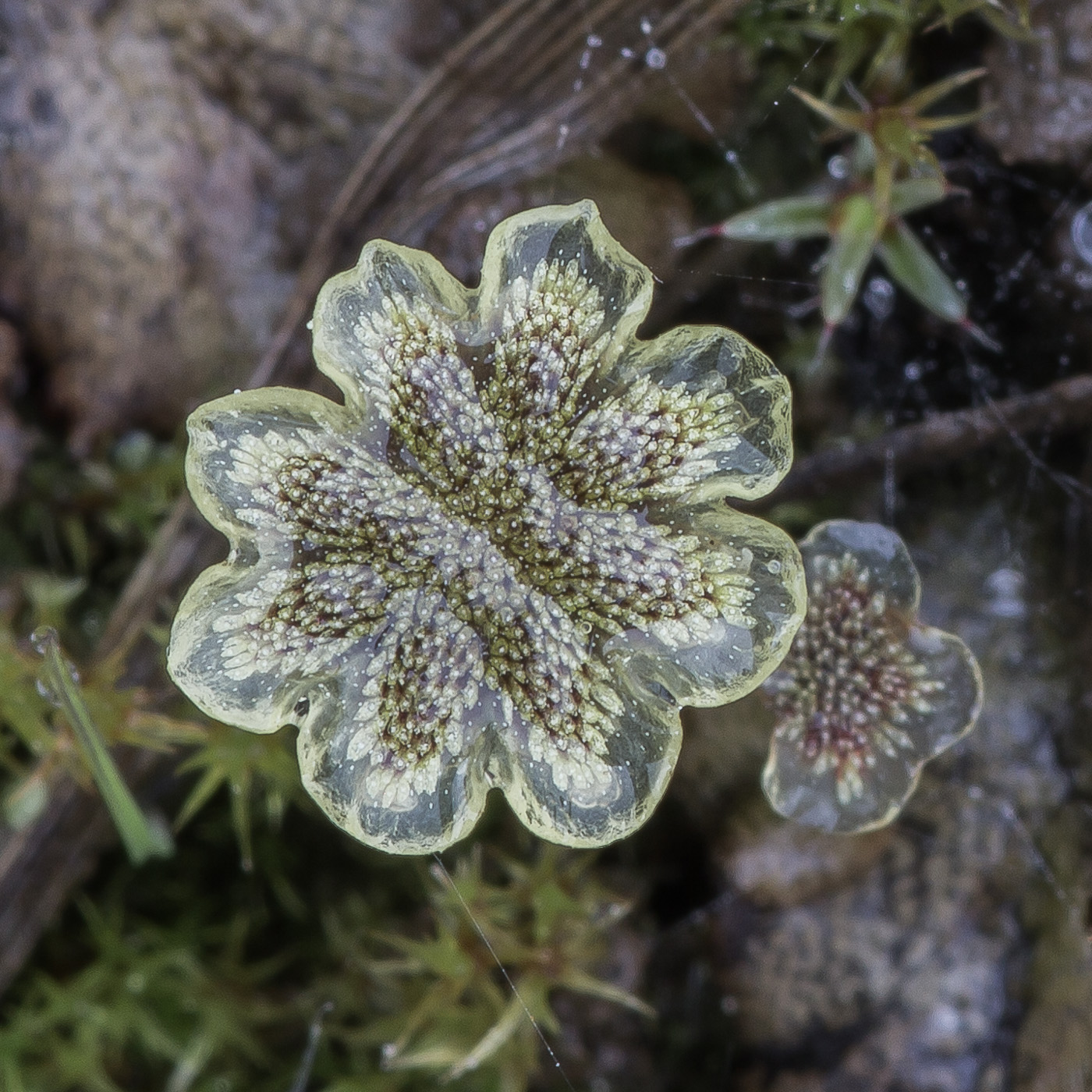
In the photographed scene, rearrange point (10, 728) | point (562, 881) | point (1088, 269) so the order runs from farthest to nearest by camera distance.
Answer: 1. point (10, 728)
2. point (562, 881)
3. point (1088, 269)

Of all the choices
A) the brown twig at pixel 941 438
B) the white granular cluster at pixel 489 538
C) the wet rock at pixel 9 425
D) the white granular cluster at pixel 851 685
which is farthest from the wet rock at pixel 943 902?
the wet rock at pixel 9 425

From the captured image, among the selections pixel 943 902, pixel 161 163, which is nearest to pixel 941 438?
pixel 943 902

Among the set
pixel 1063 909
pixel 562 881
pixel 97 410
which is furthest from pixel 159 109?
pixel 1063 909

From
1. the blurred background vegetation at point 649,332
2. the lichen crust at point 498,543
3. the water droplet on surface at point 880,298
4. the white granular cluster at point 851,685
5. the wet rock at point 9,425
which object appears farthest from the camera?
the wet rock at point 9,425

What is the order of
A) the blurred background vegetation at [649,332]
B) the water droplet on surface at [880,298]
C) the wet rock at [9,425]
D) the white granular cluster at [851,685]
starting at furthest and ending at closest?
the wet rock at [9,425] → the water droplet on surface at [880,298] → the blurred background vegetation at [649,332] → the white granular cluster at [851,685]

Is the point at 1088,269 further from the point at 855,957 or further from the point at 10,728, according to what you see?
the point at 10,728

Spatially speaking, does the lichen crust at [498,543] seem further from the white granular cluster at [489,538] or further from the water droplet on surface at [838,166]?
the water droplet on surface at [838,166]

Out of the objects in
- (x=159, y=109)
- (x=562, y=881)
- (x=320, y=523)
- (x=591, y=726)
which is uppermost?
(x=159, y=109)
